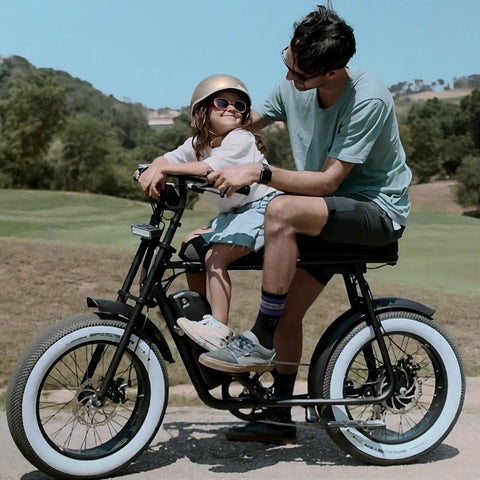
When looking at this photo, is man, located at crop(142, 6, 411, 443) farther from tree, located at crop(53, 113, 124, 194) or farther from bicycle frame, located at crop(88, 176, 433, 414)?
tree, located at crop(53, 113, 124, 194)

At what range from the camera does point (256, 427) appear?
4.36 m

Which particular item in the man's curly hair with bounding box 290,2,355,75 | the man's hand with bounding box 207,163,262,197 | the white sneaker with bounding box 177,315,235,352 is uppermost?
the man's curly hair with bounding box 290,2,355,75

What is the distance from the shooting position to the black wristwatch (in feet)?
11.9

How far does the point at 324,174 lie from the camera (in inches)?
148

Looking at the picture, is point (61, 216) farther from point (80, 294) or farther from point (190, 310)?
point (190, 310)

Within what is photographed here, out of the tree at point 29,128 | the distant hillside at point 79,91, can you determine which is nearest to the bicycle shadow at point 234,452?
the tree at point 29,128

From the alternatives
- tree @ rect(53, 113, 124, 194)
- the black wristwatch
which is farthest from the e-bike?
tree @ rect(53, 113, 124, 194)

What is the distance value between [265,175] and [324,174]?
0.90 feet

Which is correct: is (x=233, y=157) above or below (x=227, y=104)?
below

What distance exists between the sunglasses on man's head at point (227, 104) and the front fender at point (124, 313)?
3.04ft

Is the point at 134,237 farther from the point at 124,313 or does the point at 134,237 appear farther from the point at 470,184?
the point at 470,184

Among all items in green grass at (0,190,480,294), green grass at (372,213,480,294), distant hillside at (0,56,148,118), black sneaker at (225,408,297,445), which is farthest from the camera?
distant hillside at (0,56,148,118)

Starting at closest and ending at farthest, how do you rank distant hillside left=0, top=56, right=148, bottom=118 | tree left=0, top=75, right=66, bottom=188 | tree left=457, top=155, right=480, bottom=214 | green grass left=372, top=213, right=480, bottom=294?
green grass left=372, top=213, right=480, bottom=294 → tree left=457, top=155, right=480, bottom=214 → tree left=0, top=75, right=66, bottom=188 → distant hillside left=0, top=56, right=148, bottom=118

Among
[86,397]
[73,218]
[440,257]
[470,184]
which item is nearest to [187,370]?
[86,397]
